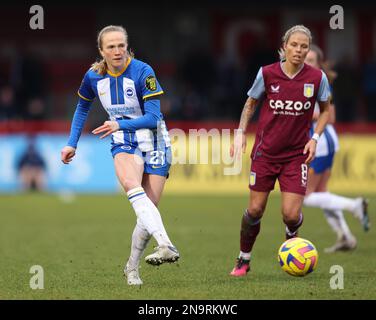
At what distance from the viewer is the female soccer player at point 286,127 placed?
877 cm

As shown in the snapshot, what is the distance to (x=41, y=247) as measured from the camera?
38.9ft

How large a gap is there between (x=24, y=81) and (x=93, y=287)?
15.5 metres

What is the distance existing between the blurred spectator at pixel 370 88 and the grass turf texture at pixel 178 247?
671 cm

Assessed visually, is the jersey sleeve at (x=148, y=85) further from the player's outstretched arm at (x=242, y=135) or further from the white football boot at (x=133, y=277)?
the white football boot at (x=133, y=277)

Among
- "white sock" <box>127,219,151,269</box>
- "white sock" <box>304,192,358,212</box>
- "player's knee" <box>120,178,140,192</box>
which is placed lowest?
"white sock" <box>304,192,358,212</box>

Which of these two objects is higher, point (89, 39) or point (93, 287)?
point (89, 39)

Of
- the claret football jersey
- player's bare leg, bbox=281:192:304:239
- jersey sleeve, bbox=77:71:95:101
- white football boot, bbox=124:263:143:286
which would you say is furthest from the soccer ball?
jersey sleeve, bbox=77:71:95:101

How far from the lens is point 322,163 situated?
11.7 meters

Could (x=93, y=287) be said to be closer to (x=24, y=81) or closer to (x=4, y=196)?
(x=4, y=196)

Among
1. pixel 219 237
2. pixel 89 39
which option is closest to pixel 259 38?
pixel 89 39

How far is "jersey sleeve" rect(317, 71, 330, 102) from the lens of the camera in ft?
28.9

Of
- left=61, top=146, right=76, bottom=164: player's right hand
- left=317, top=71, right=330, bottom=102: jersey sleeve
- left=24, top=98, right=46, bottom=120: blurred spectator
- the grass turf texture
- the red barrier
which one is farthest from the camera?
left=24, top=98, right=46, bottom=120: blurred spectator

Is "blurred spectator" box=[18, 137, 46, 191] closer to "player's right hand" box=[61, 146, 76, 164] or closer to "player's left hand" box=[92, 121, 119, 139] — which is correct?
"player's right hand" box=[61, 146, 76, 164]

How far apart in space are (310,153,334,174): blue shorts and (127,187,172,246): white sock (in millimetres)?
3879
